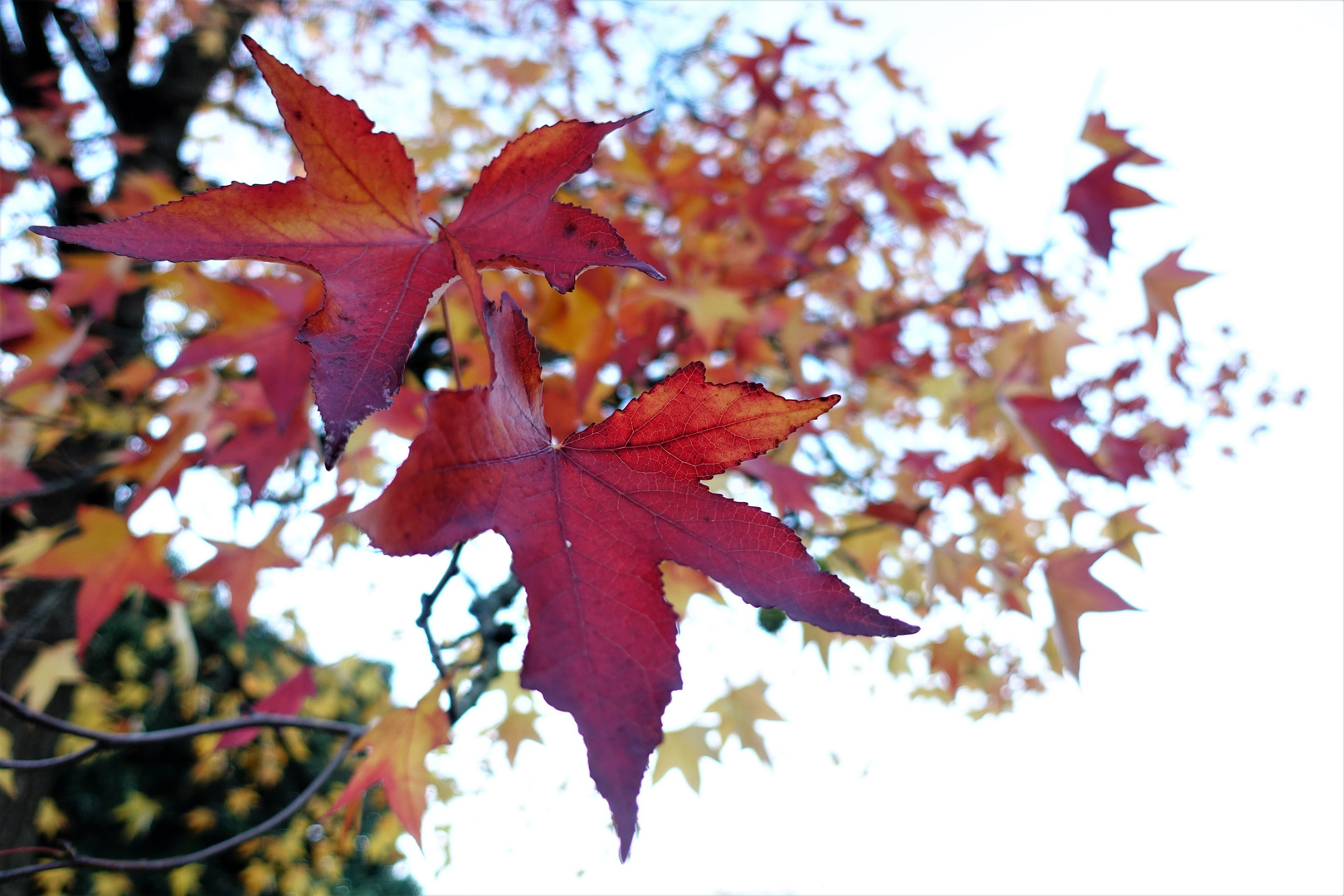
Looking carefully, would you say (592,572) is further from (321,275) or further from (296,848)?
(296,848)

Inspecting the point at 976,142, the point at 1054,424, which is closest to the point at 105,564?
the point at 1054,424

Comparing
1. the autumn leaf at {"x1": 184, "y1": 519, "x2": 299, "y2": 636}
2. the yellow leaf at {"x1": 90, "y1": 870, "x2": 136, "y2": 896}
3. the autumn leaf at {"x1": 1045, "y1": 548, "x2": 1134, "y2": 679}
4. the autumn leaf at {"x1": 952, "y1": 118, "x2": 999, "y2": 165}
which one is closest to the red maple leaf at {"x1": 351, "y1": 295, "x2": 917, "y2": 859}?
the autumn leaf at {"x1": 1045, "y1": 548, "x2": 1134, "y2": 679}

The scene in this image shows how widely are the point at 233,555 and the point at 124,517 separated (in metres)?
0.24

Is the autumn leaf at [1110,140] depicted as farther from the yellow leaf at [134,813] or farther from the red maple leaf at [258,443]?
the yellow leaf at [134,813]

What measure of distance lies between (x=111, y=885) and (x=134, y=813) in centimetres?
36

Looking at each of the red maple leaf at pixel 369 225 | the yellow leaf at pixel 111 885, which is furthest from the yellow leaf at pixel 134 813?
the red maple leaf at pixel 369 225

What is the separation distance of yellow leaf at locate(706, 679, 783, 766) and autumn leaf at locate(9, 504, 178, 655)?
122cm

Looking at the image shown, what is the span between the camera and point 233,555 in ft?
4.15

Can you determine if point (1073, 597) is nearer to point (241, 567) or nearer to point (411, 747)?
point (411, 747)

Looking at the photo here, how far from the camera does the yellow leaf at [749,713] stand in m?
1.72

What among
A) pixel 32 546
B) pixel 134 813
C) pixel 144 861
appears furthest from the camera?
pixel 134 813

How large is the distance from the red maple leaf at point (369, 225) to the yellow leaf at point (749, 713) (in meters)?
1.45

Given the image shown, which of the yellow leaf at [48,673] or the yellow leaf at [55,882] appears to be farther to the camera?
the yellow leaf at [55,882]

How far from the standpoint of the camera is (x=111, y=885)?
4.01 metres
